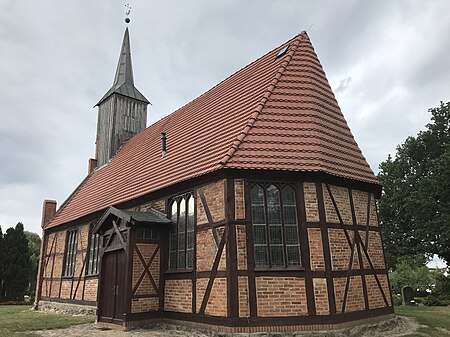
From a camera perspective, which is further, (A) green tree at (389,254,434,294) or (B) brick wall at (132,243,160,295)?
(A) green tree at (389,254,434,294)

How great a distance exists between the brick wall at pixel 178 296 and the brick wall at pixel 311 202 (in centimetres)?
322

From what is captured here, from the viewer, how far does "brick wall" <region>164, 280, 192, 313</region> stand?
8961 mm

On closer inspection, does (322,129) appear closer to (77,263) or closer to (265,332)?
(265,332)

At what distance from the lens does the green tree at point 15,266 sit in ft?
82.9

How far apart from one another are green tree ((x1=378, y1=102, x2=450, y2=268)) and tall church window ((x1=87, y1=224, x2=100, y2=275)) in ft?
55.0

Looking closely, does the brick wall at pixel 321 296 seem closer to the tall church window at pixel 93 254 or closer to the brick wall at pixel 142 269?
the brick wall at pixel 142 269

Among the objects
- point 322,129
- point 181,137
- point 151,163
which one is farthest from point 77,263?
point 322,129

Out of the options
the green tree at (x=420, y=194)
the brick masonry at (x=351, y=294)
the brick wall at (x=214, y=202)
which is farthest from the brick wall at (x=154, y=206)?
the green tree at (x=420, y=194)

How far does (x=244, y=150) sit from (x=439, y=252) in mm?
17670

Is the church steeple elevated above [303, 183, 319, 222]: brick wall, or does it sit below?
above

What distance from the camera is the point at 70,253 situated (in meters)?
15.3

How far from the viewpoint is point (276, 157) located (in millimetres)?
8898

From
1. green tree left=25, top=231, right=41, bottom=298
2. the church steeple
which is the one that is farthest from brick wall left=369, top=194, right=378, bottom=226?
green tree left=25, top=231, right=41, bottom=298

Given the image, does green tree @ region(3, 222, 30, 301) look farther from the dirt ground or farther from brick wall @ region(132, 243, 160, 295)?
brick wall @ region(132, 243, 160, 295)
